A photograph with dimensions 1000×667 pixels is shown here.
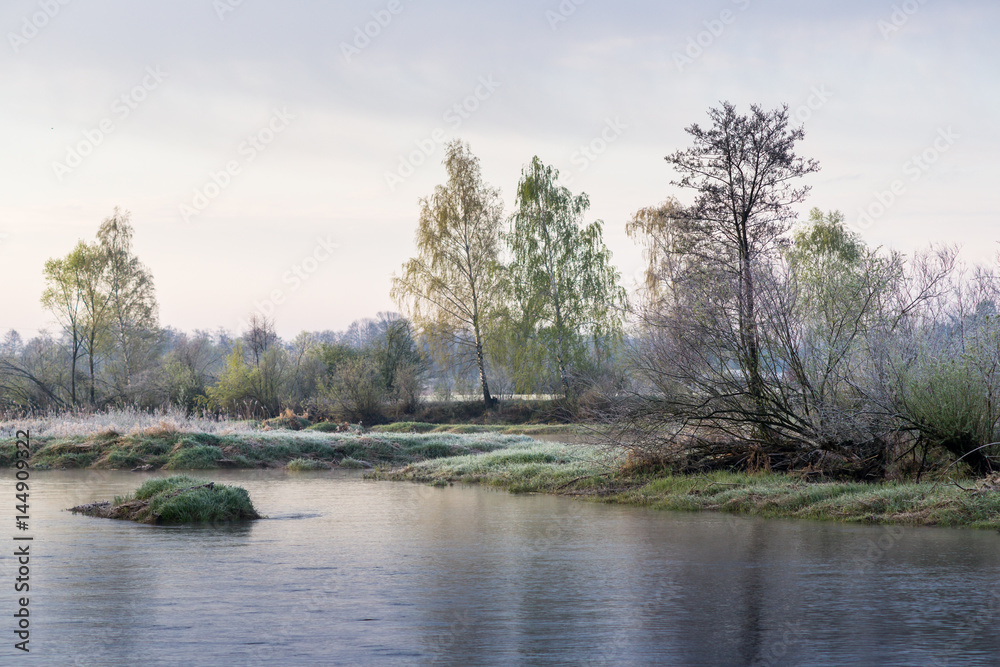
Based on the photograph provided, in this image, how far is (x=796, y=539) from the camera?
12.2m

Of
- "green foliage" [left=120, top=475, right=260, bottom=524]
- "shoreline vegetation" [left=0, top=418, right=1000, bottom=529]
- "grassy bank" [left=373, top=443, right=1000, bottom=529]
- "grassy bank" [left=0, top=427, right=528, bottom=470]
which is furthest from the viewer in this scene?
"grassy bank" [left=0, top=427, right=528, bottom=470]

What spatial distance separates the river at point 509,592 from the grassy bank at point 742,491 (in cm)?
53

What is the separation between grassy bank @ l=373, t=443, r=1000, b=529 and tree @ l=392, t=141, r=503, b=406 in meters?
22.1

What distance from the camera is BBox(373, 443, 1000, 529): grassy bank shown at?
42.5ft

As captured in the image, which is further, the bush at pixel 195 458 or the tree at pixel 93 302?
the tree at pixel 93 302

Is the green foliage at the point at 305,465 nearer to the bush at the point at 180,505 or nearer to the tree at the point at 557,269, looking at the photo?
the bush at the point at 180,505

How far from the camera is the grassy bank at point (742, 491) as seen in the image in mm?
12953

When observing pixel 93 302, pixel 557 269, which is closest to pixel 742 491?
pixel 557 269

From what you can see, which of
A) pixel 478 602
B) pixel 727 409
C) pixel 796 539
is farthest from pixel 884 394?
pixel 478 602

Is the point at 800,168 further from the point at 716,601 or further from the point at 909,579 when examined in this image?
the point at 716,601

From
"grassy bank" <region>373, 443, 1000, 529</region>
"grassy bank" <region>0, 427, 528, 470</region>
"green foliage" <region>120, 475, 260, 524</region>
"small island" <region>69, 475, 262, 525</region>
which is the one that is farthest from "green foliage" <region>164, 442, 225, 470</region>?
"green foliage" <region>120, 475, 260, 524</region>

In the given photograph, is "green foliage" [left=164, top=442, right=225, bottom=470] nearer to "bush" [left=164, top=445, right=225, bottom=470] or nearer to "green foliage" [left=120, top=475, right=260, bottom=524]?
A: "bush" [left=164, top=445, right=225, bottom=470]

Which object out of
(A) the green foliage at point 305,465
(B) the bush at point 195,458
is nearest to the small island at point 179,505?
(B) the bush at point 195,458

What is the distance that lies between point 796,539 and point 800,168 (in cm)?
830
